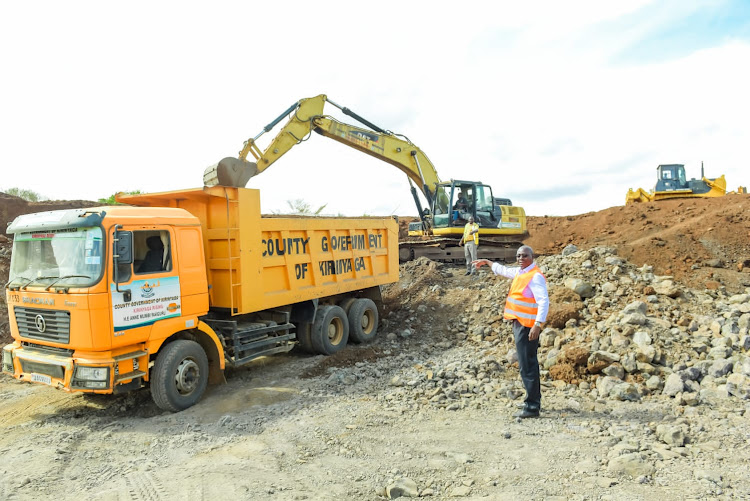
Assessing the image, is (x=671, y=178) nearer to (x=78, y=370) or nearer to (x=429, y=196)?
(x=429, y=196)

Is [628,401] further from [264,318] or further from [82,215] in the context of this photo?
[82,215]

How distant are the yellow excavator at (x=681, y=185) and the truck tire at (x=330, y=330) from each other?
801 inches

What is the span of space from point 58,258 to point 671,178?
2457cm

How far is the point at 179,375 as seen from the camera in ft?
18.7

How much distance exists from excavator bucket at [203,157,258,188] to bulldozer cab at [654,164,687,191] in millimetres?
22049

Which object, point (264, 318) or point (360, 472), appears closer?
point (360, 472)

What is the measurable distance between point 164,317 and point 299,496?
2.70 meters

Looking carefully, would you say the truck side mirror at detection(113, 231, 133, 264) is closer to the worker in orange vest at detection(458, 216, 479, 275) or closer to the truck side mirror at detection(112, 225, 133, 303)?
the truck side mirror at detection(112, 225, 133, 303)

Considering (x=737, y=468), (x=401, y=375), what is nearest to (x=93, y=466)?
(x=401, y=375)

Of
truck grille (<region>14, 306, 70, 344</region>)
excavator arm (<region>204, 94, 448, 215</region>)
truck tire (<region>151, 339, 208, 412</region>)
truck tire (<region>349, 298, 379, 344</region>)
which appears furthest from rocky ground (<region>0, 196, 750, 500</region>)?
excavator arm (<region>204, 94, 448, 215</region>)

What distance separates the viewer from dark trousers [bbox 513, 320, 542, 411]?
5285 millimetres

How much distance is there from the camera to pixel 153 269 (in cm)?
562

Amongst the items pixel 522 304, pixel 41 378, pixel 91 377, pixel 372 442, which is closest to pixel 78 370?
pixel 91 377

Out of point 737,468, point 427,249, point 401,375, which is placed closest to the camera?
point 737,468
